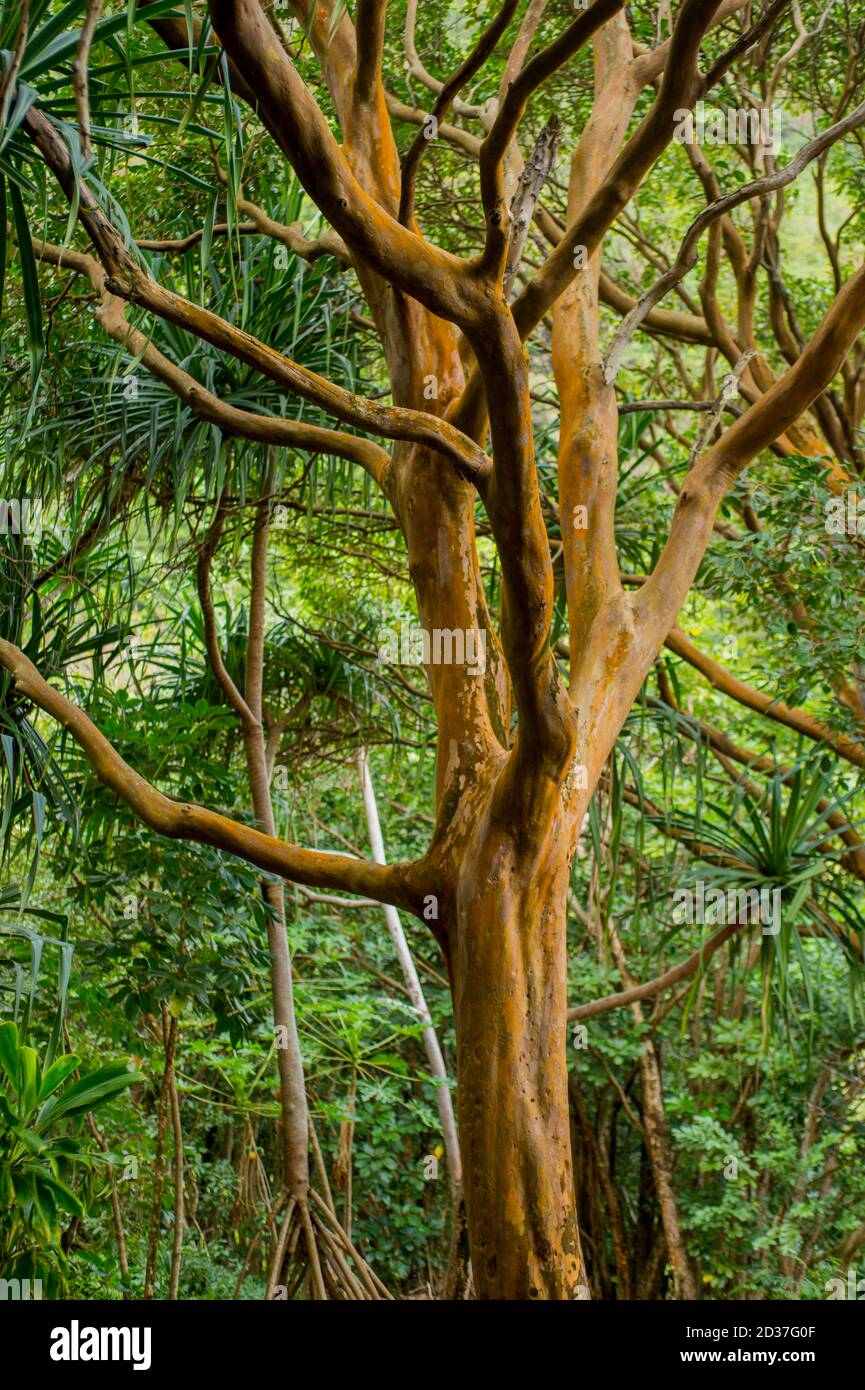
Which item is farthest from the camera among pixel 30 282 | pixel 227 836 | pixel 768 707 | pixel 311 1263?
pixel 768 707

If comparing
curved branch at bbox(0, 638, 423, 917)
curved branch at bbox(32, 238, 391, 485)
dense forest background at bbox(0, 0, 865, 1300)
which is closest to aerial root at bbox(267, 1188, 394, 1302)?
dense forest background at bbox(0, 0, 865, 1300)

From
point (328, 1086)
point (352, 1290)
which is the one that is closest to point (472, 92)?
point (352, 1290)

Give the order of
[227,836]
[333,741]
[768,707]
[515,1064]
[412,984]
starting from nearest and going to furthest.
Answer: [515,1064] < [227,836] < [768,707] < [333,741] < [412,984]

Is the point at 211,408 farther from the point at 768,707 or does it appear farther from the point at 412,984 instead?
the point at 412,984

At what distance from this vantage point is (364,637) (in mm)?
4863

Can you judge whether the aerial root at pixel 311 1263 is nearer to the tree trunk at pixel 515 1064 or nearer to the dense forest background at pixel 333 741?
the dense forest background at pixel 333 741

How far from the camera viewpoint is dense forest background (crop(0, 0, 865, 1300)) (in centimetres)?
320

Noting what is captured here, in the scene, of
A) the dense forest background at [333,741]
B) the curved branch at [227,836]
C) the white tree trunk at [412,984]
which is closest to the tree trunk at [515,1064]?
the curved branch at [227,836]

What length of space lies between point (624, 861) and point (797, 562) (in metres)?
2.34

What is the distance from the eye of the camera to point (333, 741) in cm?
508

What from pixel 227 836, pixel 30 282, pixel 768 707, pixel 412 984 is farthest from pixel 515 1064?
pixel 412 984

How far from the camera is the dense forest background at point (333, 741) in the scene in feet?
10.5

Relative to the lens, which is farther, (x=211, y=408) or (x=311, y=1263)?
(x=311, y=1263)

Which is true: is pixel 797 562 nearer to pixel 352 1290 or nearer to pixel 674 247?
pixel 352 1290
